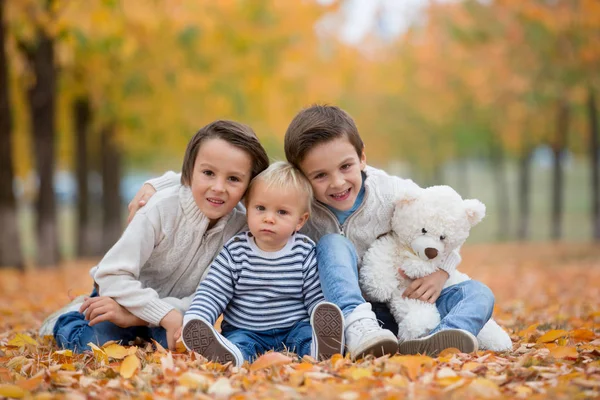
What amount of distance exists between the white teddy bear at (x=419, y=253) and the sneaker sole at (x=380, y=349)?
0.38 metres

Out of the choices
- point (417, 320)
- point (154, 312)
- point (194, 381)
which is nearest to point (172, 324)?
point (154, 312)

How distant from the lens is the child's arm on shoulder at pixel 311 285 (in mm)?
3412

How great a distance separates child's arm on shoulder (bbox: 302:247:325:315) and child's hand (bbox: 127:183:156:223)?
1074 mm

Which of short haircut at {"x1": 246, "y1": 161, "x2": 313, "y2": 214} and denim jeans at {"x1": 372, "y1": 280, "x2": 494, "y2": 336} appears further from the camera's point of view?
short haircut at {"x1": 246, "y1": 161, "x2": 313, "y2": 214}

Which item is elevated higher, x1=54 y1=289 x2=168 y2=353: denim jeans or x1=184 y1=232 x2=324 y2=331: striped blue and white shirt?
x1=184 y1=232 x2=324 y2=331: striped blue and white shirt

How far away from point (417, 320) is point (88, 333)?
1.88 m

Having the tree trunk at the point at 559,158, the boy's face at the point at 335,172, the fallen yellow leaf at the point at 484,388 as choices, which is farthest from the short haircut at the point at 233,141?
the tree trunk at the point at 559,158

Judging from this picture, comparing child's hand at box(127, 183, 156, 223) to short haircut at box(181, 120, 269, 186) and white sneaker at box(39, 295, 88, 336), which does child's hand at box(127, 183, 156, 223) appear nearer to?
short haircut at box(181, 120, 269, 186)

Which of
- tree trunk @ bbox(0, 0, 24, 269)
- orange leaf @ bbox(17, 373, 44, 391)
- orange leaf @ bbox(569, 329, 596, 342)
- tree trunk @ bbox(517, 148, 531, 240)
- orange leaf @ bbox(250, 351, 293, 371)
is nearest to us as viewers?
orange leaf @ bbox(17, 373, 44, 391)

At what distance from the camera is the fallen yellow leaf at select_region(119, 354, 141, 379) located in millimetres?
2787

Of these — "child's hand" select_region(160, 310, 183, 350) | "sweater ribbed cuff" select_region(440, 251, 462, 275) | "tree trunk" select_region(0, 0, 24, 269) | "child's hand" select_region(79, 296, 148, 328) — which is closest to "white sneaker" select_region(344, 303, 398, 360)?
"sweater ribbed cuff" select_region(440, 251, 462, 275)

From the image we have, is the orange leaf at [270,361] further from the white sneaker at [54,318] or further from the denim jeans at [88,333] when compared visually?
the white sneaker at [54,318]

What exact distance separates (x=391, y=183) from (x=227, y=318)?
1.27 meters

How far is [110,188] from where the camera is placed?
14.9 metres
